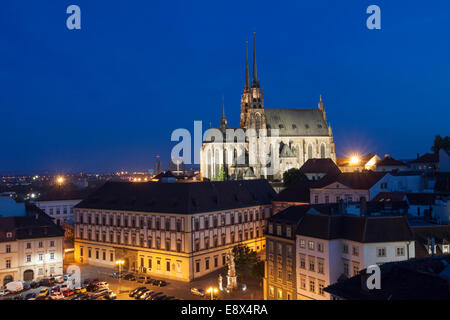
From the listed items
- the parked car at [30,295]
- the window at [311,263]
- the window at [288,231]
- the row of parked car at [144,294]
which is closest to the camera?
Answer: the window at [311,263]

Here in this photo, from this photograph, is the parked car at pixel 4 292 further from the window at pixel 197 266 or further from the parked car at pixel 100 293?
the window at pixel 197 266

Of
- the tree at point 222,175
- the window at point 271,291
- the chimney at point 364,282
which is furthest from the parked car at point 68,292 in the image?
the tree at point 222,175

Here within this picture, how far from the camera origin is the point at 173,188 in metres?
76.1

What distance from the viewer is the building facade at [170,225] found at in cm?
6962

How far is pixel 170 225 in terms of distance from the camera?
2798 inches

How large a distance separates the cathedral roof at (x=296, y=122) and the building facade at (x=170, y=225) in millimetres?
85028

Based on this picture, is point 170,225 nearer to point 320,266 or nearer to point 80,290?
point 80,290

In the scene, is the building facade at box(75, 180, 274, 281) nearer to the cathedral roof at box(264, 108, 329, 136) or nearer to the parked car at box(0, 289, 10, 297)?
the parked car at box(0, 289, 10, 297)

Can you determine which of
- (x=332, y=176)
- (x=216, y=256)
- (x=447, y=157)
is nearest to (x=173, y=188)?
(x=216, y=256)

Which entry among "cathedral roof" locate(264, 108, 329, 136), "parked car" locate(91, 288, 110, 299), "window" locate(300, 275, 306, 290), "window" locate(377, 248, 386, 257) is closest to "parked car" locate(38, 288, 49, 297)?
"parked car" locate(91, 288, 110, 299)

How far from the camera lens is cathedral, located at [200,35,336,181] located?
157m

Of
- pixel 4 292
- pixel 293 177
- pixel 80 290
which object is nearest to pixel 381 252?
pixel 80 290

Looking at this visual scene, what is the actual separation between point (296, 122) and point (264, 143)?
66.4 ft
